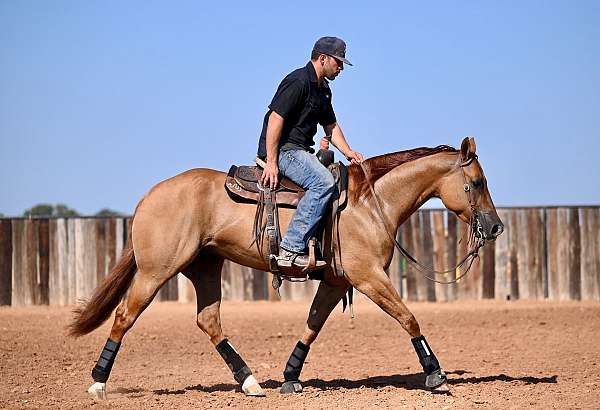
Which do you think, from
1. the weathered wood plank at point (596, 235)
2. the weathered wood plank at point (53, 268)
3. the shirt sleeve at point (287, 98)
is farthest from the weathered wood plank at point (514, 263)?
the shirt sleeve at point (287, 98)

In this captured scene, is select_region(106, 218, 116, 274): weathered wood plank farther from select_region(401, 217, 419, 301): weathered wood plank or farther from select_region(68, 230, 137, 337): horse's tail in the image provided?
select_region(68, 230, 137, 337): horse's tail

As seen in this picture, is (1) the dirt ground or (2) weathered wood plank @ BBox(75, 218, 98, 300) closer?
(1) the dirt ground

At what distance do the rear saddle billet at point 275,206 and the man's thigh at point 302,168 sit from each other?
0.46 feet

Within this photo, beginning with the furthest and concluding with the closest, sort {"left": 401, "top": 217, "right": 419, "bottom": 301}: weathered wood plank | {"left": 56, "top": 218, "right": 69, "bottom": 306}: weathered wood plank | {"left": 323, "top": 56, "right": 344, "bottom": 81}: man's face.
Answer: {"left": 401, "top": 217, "right": 419, "bottom": 301}: weathered wood plank → {"left": 56, "top": 218, "right": 69, "bottom": 306}: weathered wood plank → {"left": 323, "top": 56, "right": 344, "bottom": 81}: man's face

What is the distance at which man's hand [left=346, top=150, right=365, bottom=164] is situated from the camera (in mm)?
9453

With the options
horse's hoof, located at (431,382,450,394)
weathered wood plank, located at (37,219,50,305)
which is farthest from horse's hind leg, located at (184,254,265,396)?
weathered wood plank, located at (37,219,50,305)

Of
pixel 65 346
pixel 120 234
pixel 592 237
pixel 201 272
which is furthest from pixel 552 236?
pixel 201 272

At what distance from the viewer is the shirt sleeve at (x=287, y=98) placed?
8.91 meters

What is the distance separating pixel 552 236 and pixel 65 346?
37.9 ft

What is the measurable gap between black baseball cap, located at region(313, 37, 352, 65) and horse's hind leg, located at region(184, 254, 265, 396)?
2.33 meters

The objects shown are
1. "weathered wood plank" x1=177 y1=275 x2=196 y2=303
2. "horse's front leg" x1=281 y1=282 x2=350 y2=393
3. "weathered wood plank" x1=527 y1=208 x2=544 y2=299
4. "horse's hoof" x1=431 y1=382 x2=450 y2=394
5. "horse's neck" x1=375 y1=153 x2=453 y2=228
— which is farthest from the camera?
"weathered wood plank" x1=177 y1=275 x2=196 y2=303

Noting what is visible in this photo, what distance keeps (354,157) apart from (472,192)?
1207 mm

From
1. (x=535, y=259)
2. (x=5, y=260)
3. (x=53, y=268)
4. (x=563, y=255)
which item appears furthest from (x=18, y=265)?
(x=563, y=255)

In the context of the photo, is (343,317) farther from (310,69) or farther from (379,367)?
(310,69)
